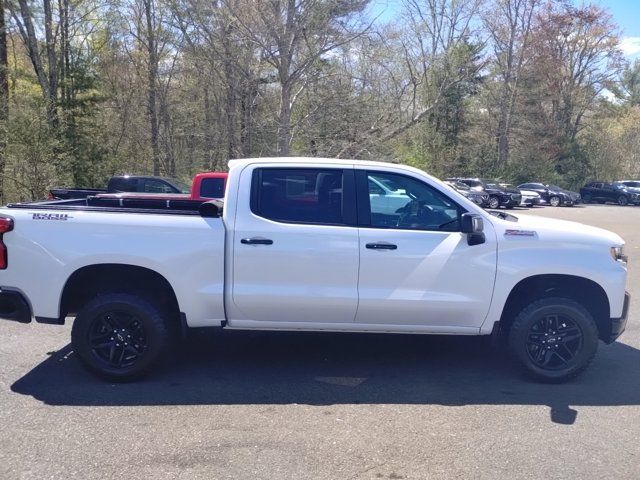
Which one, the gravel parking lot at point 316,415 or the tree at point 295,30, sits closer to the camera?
the gravel parking lot at point 316,415

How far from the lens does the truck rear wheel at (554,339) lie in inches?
212

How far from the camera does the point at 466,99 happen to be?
48250mm

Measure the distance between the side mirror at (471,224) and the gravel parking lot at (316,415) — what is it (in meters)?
1.34

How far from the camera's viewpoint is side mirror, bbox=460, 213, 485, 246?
16.9ft

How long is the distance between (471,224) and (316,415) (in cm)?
196

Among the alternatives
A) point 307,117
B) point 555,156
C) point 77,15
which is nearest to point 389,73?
point 307,117

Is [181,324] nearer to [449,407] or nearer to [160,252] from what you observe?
[160,252]

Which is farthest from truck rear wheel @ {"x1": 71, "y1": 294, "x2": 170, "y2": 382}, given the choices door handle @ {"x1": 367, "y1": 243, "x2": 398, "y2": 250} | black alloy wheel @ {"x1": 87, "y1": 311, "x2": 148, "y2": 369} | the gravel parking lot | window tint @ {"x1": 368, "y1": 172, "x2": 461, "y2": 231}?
window tint @ {"x1": 368, "y1": 172, "x2": 461, "y2": 231}

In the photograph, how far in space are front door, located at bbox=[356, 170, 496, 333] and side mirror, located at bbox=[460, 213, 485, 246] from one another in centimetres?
4

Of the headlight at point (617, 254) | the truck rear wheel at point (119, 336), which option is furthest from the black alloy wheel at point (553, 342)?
the truck rear wheel at point (119, 336)

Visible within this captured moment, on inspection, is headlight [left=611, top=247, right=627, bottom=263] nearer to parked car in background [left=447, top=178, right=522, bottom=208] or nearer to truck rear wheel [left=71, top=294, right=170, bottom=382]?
truck rear wheel [left=71, top=294, right=170, bottom=382]

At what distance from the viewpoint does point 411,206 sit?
543 cm

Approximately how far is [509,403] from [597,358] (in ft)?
5.85

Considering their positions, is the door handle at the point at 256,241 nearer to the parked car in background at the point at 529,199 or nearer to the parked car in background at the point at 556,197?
the parked car in background at the point at 529,199
